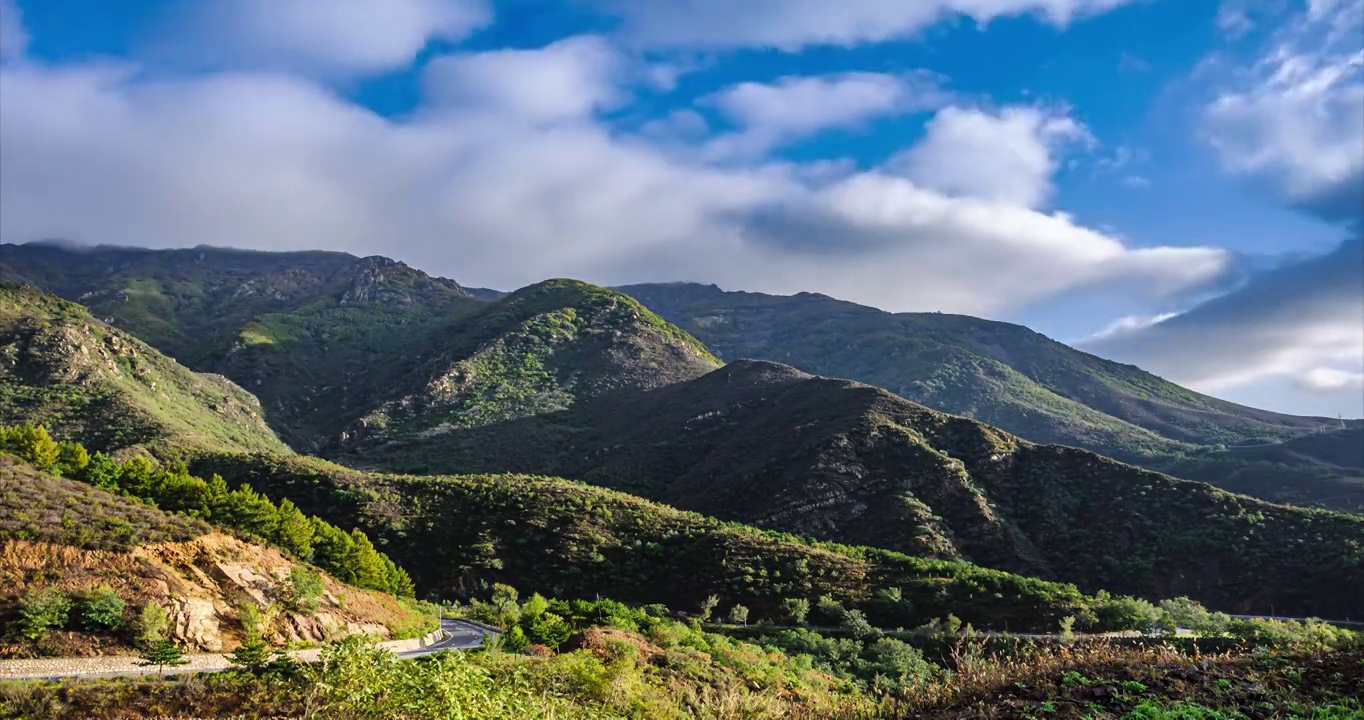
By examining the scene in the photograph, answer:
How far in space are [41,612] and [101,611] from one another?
3.66ft

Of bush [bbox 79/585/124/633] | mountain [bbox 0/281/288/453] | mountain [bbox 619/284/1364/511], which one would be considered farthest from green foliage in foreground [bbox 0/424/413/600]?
mountain [bbox 619/284/1364/511]

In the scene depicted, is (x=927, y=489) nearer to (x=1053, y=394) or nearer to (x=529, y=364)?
(x=529, y=364)

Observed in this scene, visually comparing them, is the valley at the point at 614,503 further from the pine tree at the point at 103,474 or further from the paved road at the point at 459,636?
the paved road at the point at 459,636

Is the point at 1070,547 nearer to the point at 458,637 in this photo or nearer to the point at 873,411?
the point at 873,411

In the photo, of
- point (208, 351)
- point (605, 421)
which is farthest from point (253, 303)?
point (605, 421)

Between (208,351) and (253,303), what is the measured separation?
4833cm

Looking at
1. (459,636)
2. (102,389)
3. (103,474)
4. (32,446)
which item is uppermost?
(102,389)

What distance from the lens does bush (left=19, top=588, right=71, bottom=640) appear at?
52.8 feet

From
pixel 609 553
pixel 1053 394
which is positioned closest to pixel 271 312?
pixel 609 553

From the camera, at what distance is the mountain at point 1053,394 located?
8424 centimetres

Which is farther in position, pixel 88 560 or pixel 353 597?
pixel 353 597

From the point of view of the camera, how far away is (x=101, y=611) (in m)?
17.1

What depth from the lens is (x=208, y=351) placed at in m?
111

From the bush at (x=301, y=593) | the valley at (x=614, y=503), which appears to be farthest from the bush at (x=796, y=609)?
the bush at (x=301, y=593)
